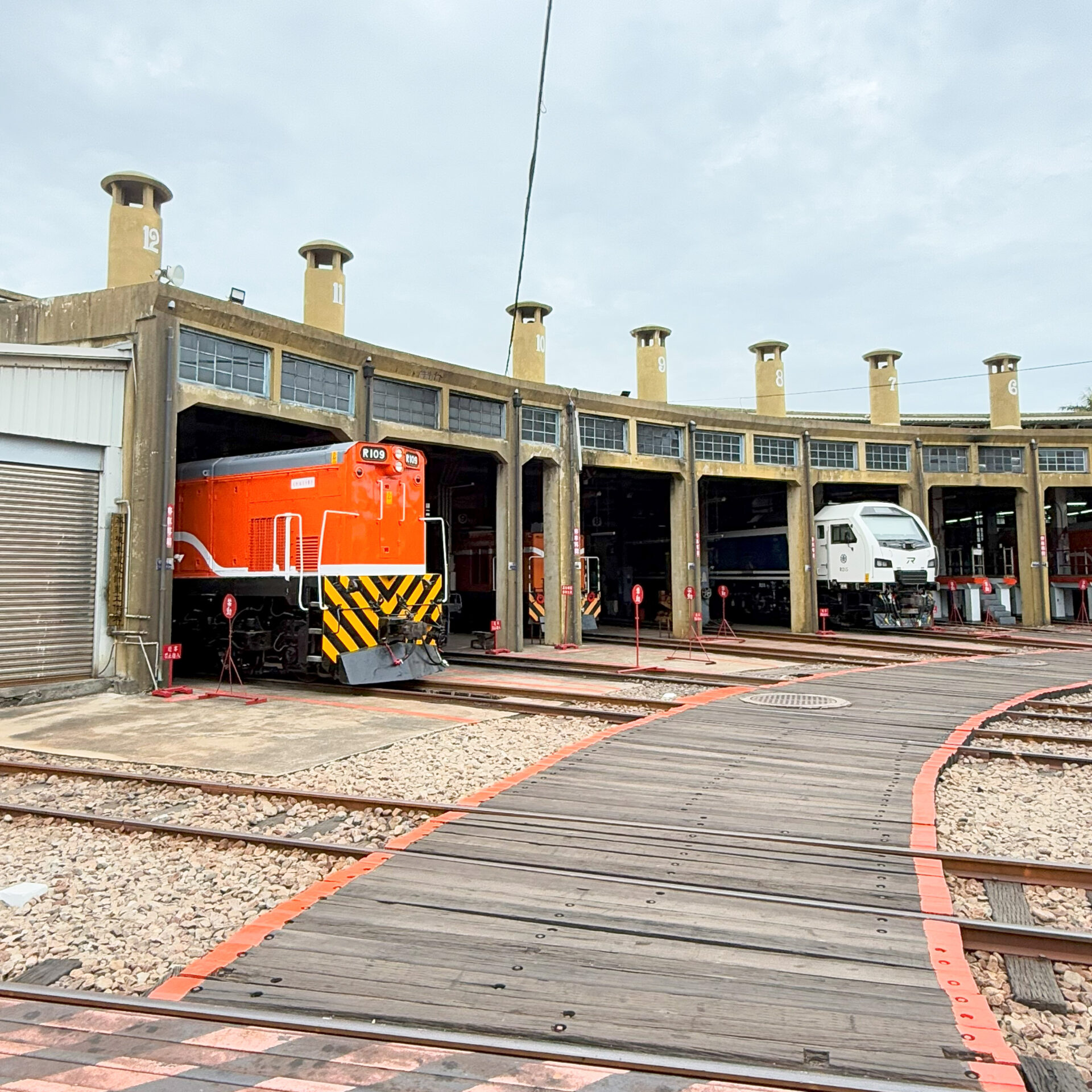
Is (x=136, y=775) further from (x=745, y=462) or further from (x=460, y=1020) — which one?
(x=745, y=462)

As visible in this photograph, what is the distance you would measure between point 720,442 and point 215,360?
41.9ft

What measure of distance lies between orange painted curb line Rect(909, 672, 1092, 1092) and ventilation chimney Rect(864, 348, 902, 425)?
1999 centimetres

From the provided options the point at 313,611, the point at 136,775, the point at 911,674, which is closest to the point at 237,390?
the point at 313,611

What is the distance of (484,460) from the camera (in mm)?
19172

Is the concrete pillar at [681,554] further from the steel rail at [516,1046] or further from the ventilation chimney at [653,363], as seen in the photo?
the steel rail at [516,1046]

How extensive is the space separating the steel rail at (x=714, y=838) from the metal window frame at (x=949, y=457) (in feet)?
68.3

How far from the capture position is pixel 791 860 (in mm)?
4312

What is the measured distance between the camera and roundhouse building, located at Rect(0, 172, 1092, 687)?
35.2ft

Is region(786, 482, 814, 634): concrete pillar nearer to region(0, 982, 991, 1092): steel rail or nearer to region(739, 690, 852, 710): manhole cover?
region(739, 690, 852, 710): manhole cover

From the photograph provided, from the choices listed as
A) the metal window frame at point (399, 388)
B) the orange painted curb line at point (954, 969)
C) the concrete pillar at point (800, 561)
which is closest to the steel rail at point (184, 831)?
the orange painted curb line at point (954, 969)

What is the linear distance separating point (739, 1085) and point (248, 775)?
525 centimetres

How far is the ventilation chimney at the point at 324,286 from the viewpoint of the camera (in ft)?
51.9

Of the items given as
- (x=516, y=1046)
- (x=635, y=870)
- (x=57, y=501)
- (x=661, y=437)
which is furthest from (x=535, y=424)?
(x=516, y=1046)

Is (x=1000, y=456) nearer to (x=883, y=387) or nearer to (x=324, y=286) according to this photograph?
(x=883, y=387)
